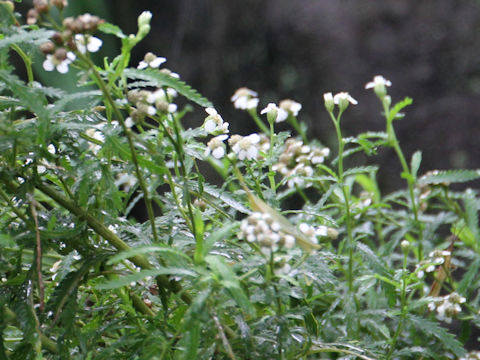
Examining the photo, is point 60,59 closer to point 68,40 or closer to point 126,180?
point 68,40

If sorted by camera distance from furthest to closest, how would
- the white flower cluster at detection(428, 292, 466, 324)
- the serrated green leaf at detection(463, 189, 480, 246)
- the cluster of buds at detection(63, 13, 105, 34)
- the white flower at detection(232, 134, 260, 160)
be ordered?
the serrated green leaf at detection(463, 189, 480, 246)
the white flower cluster at detection(428, 292, 466, 324)
the white flower at detection(232, 134, 260, 160)
the cluster of buds at detection(63, 13, 105, 34)

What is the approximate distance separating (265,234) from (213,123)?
0.12 metres

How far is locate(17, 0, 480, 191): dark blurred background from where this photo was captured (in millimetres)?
1221

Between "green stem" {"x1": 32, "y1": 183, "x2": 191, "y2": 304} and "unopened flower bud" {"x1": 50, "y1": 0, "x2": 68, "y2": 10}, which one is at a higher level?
"unopened flower bud" {"x1": 50, "y1": 0, "x2": 68, "y2": 10}

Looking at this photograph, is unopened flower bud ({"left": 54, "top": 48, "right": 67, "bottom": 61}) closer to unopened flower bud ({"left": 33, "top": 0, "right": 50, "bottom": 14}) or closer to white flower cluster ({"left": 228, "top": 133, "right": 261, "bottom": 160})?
unopened flower bud ({"left": 33, "top": 0, "right": 50, "bottom": 14})

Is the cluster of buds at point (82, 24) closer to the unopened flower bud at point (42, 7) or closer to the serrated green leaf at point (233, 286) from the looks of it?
the unopened flower bud at point (42, 7)

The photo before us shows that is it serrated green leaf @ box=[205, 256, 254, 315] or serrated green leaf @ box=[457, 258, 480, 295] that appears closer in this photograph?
serrated green leaf @ box=[205, 256, 254, 315]

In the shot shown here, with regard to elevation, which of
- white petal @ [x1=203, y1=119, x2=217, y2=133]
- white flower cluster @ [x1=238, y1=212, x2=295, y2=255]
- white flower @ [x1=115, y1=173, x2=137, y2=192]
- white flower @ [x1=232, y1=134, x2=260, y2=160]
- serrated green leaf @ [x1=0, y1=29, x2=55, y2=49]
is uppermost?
serrated green leaf @ [x1=0, y1=29, x2=55, y2=49]

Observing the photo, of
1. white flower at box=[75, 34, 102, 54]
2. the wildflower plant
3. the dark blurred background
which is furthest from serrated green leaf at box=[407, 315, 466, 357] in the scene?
the dark blurred background

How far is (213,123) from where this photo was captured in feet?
1.48

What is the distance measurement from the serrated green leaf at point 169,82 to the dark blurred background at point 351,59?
0.95 metres

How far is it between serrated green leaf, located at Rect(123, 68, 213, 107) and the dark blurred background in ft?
3.12

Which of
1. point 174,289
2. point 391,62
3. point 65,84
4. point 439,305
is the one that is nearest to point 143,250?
point 174,289

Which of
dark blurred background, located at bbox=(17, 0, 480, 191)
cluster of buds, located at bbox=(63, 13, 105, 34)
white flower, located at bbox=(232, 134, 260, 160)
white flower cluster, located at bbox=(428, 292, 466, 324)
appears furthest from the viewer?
dark blurred background, located at bbox=(17, 0, 480, 191)
